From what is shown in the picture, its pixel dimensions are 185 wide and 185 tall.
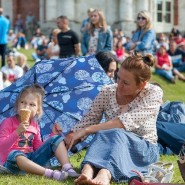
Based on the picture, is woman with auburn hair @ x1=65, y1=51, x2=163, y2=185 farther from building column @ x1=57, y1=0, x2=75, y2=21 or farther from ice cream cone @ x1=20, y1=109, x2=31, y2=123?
building column @ x1=57, y1=0, x2=75, y2=21

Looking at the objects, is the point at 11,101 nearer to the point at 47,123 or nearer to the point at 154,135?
the point at 47,123

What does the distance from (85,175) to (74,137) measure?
0.74 m

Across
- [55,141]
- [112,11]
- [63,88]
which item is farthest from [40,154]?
[112,11]

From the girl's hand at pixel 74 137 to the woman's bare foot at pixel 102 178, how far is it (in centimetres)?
56

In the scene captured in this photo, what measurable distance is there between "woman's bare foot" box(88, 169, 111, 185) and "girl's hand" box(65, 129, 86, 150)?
561mm

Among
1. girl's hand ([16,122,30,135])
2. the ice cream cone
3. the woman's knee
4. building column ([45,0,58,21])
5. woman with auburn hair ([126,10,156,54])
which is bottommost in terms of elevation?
the woman's knee

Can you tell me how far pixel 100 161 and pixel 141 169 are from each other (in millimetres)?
486

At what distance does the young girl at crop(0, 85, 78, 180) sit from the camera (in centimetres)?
558

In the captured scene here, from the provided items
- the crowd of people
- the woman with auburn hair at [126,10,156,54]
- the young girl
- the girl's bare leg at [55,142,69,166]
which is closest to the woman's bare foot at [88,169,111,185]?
the crowd of people

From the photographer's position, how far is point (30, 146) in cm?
607

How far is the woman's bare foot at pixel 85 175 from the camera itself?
5013 millimetres

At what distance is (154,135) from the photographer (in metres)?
5.87

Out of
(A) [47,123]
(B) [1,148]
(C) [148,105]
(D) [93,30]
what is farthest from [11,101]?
(D) [93,30]

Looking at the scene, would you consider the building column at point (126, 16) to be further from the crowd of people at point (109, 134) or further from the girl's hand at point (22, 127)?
the girl's hand at point (22, 127)
